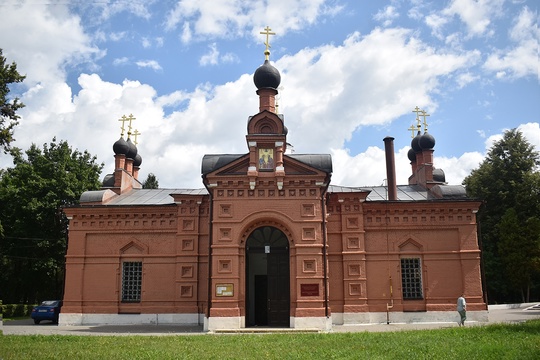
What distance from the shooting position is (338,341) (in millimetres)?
12633

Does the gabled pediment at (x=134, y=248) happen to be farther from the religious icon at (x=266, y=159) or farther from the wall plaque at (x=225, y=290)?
the religious icon at (x=266, y=159)

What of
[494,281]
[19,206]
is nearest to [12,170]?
[19,206]

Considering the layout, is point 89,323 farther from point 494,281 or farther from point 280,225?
point 494,281

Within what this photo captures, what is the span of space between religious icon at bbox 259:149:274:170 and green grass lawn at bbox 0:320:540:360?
269 inches

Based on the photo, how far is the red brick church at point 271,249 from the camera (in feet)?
60.1

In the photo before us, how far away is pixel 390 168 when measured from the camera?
22.9 meters

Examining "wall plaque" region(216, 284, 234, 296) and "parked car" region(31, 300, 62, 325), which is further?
"parked car" region(31, 300, 62, 325)

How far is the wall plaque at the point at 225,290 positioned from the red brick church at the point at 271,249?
0.17ft

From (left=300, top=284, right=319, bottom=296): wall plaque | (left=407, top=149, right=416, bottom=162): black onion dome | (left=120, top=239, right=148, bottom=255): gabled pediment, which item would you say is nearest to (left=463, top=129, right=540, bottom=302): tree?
(left=407, top=149, right=416, bottom=162): black onion dome

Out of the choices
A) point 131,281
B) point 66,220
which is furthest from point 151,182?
point 131,281

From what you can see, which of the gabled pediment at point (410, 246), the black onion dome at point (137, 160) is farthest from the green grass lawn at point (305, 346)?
the black onion dome at point (137, 160)

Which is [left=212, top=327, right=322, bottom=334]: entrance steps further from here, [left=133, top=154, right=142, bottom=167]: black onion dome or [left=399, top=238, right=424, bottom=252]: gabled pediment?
[left=133, top=154, right=142, bottom=167]: black onion dome

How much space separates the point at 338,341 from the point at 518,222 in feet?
83.2

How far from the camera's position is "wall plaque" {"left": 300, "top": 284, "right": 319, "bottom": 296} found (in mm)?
17891
